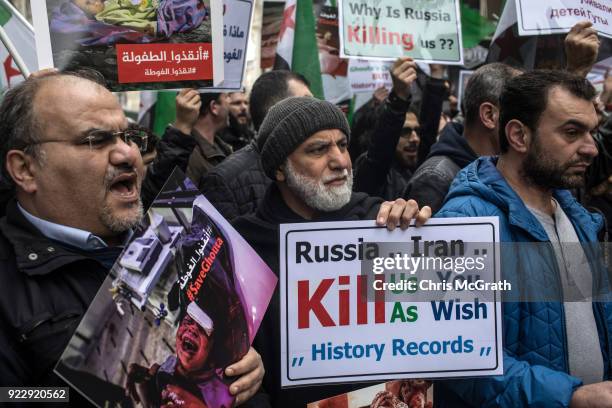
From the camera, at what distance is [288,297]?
2.57 meters

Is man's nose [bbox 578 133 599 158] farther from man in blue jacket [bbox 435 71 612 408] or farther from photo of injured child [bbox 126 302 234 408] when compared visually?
photo of injured child [bbox 126 302 234 408]

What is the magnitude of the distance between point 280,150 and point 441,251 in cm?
Answer: 104

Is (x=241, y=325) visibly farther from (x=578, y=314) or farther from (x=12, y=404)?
(x=578, y=314)

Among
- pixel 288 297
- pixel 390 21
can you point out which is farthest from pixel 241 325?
pixel 390 21

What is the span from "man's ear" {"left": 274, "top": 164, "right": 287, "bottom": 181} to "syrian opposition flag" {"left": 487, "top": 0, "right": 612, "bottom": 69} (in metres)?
2.11

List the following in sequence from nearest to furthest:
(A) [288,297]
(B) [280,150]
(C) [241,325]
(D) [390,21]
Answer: (C) [241,325]
(A) [288,297]
(B) [280,150]
(D) [390,21]

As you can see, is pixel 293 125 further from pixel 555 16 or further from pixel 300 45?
pixel 300 45

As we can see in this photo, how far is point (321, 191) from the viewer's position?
3.34 m

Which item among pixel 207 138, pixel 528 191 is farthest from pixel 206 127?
pixel 528 191

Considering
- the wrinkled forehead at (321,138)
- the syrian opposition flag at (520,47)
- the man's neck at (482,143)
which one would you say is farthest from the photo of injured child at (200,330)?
the syrian opposition flag at (520,47)

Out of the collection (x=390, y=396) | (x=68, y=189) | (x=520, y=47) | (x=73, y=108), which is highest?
(x=73, y=108)

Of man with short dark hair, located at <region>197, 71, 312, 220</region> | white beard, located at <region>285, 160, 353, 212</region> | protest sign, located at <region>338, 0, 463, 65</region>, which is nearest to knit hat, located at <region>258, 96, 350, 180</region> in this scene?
white beard, located at <region>285, 160, 353, 212</region>

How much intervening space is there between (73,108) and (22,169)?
0.24m

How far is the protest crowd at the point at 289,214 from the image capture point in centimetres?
218
